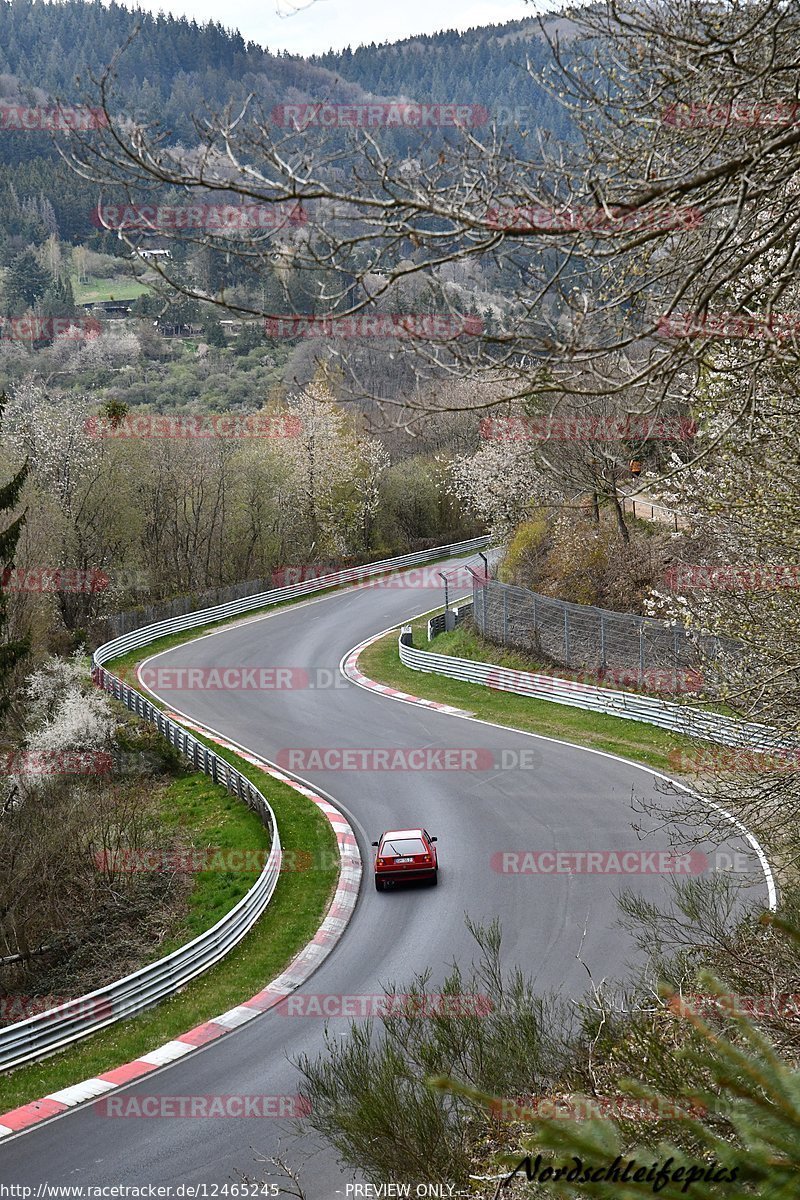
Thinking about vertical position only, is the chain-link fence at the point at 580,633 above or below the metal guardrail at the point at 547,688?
above

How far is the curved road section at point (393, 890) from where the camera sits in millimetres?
11141

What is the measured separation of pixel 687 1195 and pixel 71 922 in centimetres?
1879

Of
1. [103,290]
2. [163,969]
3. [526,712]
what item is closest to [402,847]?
[163,969]

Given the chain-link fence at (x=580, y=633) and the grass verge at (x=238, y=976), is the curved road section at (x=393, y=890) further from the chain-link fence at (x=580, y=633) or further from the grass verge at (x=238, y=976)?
the chain-link fence at (x=580, y=633)

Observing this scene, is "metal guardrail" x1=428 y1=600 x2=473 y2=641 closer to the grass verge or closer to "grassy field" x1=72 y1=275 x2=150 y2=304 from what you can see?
the grass verge

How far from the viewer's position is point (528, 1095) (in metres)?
7.71

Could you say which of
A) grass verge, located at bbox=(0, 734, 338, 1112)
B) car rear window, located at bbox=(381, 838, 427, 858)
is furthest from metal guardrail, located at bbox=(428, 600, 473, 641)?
car rear window, located at bbox=(381, 838, 427, 858)

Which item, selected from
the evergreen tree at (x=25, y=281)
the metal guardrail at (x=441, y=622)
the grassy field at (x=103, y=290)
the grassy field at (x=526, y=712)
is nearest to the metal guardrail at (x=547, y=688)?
the grassy field at (x=526, y=712)

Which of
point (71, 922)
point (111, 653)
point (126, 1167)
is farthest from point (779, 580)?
point (111, 653)

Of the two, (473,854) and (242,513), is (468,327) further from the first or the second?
(242,513)

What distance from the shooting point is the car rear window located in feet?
60.8

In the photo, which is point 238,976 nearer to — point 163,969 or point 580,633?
point 163,969

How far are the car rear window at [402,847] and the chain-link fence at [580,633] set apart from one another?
864 centimetres

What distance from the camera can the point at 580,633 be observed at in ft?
98.7
